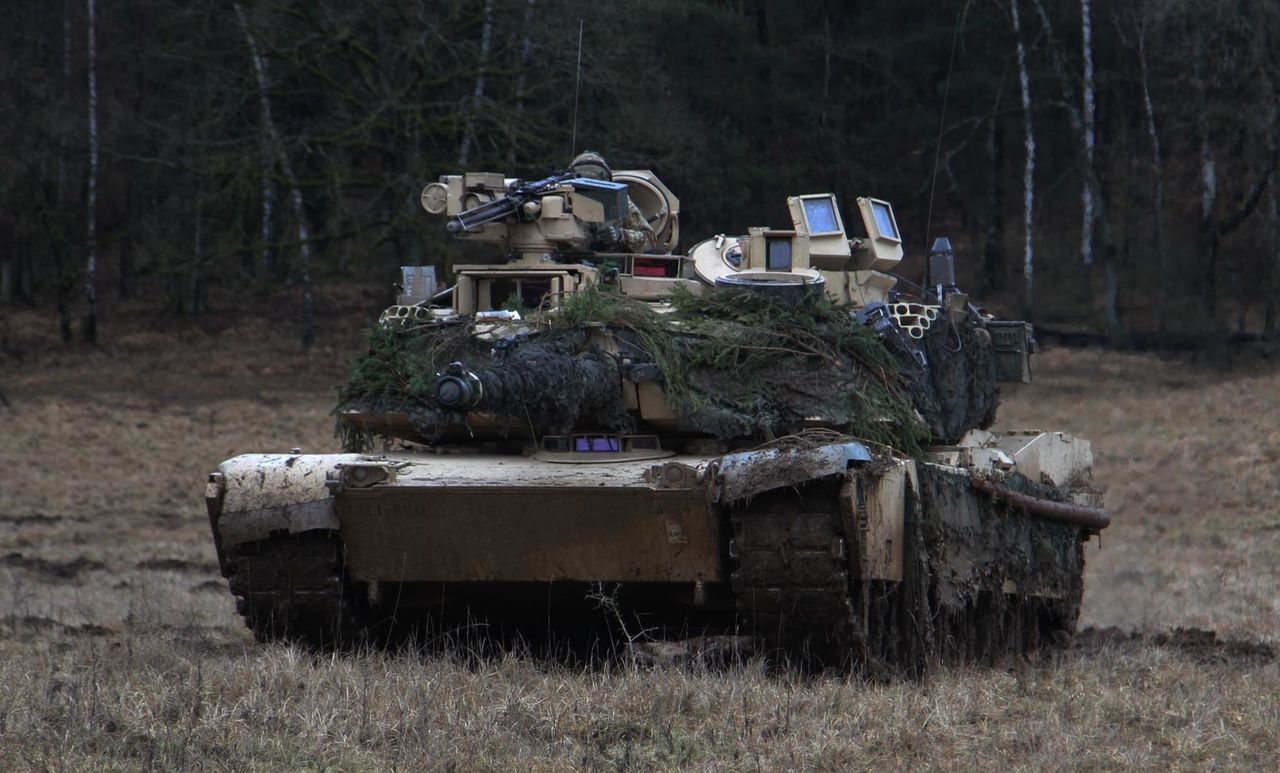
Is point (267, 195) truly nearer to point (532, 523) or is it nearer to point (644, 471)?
point (532, 523)

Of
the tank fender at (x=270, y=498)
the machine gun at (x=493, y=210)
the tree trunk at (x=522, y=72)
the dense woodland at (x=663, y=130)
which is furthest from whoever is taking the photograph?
the dense woodland at (x=663, y=130)

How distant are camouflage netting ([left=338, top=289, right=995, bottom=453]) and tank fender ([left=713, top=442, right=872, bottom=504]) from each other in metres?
0.70

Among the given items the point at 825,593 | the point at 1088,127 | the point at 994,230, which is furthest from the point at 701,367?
the point at 994,230

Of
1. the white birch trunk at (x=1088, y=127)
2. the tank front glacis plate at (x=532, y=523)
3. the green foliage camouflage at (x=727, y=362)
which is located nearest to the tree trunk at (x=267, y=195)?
the white birch trunk at (x=1088, y=127)

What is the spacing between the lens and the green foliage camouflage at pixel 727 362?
8.68 meters

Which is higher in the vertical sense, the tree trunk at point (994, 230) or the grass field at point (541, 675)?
the tree trunk at point (994, 230)

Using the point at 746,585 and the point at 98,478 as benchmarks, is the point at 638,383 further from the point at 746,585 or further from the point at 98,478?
the point at 98,478

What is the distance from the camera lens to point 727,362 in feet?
29.0

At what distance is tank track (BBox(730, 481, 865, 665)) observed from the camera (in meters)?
7.90

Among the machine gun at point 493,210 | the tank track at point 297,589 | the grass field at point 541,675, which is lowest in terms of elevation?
the grass field at point 541,675

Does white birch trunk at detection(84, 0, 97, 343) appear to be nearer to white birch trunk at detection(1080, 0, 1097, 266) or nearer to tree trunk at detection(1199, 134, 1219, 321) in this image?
white birch trunk at detection(1080, 0, 1097, 266)

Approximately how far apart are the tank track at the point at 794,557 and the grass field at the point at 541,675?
13.2 inches

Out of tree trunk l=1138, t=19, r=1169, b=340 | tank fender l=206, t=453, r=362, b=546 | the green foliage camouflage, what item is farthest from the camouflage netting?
tree trunk l=1138, t=19, r=1169, b=340

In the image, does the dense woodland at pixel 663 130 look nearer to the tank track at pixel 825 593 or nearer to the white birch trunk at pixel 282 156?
the white birch trunk at pixel 282 156
